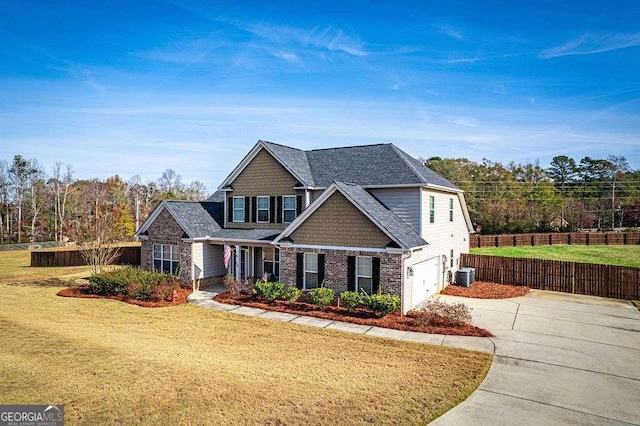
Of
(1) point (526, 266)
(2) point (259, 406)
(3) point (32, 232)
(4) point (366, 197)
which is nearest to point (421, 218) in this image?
(4) point (366, 197)

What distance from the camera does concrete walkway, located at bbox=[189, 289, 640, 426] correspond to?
341 inches

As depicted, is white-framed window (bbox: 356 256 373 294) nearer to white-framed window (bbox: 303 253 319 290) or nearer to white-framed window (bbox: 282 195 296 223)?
white-framed window (bbox: 303 253 319 290)

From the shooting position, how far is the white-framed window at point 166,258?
2367cm

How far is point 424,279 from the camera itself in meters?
20.0

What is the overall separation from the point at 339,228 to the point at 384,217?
7.37ft

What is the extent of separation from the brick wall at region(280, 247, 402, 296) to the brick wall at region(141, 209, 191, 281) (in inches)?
260

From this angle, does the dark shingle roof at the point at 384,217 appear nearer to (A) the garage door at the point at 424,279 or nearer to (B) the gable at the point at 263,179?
(A) the garage door at the point at 424,279

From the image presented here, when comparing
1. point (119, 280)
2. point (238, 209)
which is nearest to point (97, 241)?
point (119, 280)

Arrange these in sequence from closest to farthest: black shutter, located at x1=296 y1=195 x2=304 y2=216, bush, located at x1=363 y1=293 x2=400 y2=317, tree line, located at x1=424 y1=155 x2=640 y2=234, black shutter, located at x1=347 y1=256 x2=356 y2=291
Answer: bush, located at x1=363 y1=293 x2=400 y2=317 < black shutter, located at x1=347 y1=256 x2=356 y2=291 < black shutter, located at x1=296 y1=195 x2=304 y2=216 < tree line, located at x1=424 y1=155 x2=640 y2=234

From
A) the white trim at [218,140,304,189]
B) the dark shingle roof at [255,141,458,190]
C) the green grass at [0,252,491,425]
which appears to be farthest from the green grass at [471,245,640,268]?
the green grass at [0,252,491,425]

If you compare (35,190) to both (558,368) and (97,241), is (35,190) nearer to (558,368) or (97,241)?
(97,241)

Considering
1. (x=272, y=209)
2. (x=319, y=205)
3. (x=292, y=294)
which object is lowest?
(x=292, y=294)

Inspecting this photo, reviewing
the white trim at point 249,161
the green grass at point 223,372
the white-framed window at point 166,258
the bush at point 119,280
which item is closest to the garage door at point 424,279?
the green grass at point 223,372

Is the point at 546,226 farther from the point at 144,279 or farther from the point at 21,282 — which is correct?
the point at 21,282
